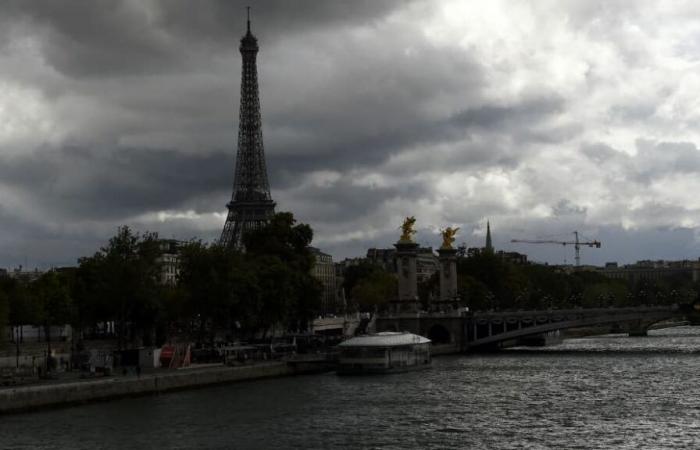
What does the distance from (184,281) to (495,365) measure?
2121 centimetres

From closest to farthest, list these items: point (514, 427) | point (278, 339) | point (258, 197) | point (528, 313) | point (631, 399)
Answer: point (514, 427) < point (631, 399) < point (278, 339) < point (528, 313) < point (258, 197)

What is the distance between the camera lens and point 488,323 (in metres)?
95.2

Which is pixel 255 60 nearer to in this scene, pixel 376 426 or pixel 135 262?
pixel 135 262

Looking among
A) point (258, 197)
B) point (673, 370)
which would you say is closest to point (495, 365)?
point (673, 370)

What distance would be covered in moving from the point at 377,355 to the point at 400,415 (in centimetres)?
2250

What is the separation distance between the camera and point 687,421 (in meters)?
42.9

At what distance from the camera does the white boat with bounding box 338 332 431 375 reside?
67375 mm

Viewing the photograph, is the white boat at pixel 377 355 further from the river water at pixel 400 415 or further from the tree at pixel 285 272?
the tree at pixel 285 272

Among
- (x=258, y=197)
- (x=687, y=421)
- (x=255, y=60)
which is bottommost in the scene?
(x=687, y=421)

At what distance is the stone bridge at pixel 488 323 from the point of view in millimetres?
87688

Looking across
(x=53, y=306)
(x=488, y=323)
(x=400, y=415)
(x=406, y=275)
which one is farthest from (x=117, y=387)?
(x=406, y=275)

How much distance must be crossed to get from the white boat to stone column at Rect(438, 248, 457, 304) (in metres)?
33.6

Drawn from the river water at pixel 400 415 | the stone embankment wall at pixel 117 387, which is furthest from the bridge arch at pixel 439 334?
the stone embankment wall at pixel 117 387

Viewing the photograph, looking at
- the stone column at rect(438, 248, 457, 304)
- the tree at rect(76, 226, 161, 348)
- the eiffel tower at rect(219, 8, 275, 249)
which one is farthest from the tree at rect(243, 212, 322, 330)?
the eiffel tower at rect(219, 8, 275, 249)
